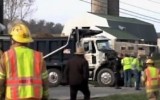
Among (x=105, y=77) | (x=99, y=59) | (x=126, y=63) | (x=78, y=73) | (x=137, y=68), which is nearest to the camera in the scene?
(x=78, y=73)

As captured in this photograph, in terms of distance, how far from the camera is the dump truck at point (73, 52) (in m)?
26.6

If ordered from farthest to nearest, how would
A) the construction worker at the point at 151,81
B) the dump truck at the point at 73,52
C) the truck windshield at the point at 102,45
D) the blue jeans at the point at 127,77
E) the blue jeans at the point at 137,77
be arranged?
the truck windshield at the point at 102,45, the dump truck at the point at 73,52, the blue jeans at the point at 127,77, the blue jeans at the point at 137,77, the construction worker at the point at 151,81

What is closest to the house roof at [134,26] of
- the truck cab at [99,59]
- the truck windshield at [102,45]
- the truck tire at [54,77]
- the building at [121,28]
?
the building at [121,28]

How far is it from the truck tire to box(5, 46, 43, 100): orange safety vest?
65.5 feet

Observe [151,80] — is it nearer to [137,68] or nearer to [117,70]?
[137,68]

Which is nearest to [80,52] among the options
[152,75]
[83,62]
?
[83,62]

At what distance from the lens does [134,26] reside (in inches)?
3469

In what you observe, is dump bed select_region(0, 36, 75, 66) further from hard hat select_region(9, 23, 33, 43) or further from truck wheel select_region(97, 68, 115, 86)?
hard hat select_region(9, 23, 33, 43)

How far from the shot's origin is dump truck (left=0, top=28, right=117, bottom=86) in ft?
87.4

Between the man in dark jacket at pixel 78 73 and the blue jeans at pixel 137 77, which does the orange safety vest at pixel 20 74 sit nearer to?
the man in dark jacket at pixel 78 73

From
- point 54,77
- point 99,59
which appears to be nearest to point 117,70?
point 99,59

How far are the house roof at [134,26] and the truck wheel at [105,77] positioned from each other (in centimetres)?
5078

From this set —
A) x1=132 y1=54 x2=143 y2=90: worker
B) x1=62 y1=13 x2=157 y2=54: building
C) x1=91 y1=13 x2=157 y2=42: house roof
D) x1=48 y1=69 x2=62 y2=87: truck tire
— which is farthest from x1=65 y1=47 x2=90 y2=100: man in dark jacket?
x1=91 y1=13 x2=157 y2=42: house roof

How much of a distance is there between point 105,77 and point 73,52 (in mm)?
2033
